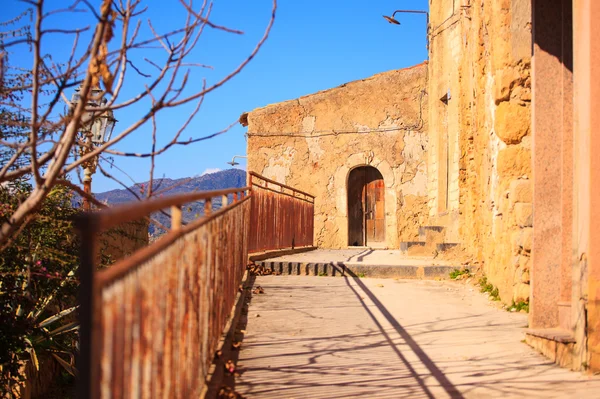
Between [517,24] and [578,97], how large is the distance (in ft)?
7.43

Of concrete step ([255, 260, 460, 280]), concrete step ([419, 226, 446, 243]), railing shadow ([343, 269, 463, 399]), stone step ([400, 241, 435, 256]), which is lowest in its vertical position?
railing shadow ([343, 269, 463, 399])

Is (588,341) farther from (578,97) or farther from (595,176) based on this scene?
(578,97)

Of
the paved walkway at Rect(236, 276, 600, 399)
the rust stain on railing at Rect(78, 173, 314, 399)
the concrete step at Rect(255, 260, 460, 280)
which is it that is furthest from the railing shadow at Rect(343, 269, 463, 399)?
the concrete step at Rect(255, 260, 460, 280)

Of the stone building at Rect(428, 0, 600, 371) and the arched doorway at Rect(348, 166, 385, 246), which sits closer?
the stone building at Rect(428, 0, 600, 371)

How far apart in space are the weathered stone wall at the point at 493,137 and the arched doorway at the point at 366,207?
595 centimetres

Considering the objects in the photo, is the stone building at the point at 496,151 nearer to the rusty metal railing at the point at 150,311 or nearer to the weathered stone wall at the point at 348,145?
the weathered stone wall at the point at 348,145

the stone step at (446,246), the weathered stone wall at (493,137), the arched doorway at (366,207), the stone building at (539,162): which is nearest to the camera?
the stone building at (539,162)

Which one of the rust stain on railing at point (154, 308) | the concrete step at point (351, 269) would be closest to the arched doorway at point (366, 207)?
the concrete step at point (351, 269)

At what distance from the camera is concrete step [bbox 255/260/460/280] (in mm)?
8469

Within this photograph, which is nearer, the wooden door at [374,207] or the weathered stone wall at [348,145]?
the weathered stone wall at [348,145]

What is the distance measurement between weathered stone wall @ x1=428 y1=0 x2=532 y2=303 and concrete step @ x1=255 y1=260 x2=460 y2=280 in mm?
765

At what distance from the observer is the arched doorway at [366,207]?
17.6 meters

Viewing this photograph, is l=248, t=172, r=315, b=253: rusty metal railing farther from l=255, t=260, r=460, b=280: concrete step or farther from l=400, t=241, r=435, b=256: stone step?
l=400, t=241, r=435, b=256: stone step

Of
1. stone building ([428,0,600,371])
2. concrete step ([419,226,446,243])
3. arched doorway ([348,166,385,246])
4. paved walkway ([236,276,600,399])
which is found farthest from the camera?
arched doorway ([348,166,385,246])
